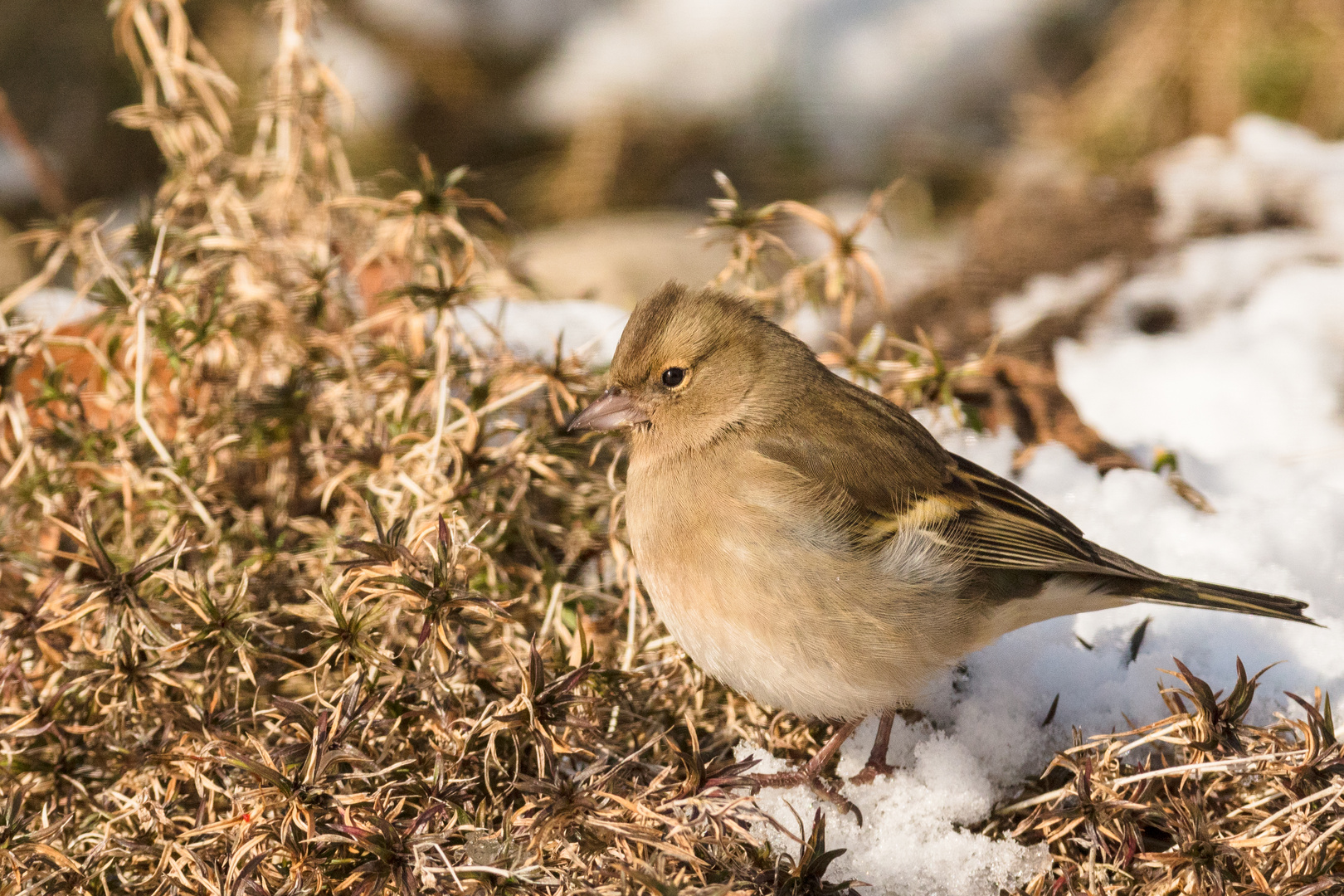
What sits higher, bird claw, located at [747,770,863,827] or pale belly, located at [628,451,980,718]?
pale belly, located at [628,451,980,718]

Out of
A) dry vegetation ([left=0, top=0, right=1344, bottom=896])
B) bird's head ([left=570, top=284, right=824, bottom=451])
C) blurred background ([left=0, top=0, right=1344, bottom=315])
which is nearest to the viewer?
dry vegetation ([left=0, top=0, right=1344, bottom=896])

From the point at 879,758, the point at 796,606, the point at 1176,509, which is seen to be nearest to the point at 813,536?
the point at 796,606

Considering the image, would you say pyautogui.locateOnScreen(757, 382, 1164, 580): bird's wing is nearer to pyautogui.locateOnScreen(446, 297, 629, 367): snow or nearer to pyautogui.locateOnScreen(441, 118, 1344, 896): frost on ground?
pyautogui.locateOnScreen(441, 118, 1344, 896): frost on ground

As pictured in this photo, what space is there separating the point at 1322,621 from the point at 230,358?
282cm

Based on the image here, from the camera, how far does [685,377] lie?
8.59 feet

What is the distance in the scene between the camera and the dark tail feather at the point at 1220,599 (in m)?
2.24

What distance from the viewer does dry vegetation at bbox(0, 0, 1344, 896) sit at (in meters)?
1.96

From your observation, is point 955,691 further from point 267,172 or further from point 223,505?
point 267,172

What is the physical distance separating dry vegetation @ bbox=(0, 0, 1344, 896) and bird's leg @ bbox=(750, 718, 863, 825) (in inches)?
3.1

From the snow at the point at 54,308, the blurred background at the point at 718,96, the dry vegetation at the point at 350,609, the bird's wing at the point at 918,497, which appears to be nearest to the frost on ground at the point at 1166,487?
the dry vegetation at the point at 350,609

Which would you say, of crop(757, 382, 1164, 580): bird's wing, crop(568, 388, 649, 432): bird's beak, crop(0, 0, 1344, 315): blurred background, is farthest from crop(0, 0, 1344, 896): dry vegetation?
crop(0, 0, 1344, 315): blurred background

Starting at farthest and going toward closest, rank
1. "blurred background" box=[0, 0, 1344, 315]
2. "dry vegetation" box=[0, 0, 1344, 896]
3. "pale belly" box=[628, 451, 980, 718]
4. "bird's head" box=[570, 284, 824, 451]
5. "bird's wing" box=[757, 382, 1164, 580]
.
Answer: "blurred background" box=[0, 0, 1344, 315]
"bird's head" box=[570, 284, 824, 451]
"bird's wing" box=[757, 382, 1164, 580]
"pale belly" box=[628, 451, 980, 718]
"dry vegetation" box=[0, 0, 1344, 896]

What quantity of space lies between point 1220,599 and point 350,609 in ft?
6.10

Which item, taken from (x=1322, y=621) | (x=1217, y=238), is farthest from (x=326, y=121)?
(x=1217, y=238)
